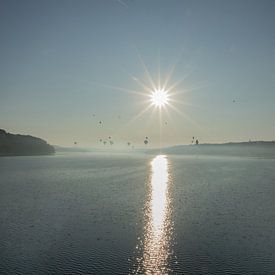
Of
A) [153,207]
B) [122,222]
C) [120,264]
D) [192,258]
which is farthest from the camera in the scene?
[153,207]

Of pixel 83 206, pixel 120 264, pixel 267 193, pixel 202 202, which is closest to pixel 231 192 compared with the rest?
pixel 267 193

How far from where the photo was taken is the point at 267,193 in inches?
1623

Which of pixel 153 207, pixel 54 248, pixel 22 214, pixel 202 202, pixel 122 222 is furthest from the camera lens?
pixel 202 202

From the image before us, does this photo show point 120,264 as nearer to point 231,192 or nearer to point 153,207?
point 153,207

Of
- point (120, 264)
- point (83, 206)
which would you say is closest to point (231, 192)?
point (83, 206)

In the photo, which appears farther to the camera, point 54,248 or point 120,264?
point 54,248

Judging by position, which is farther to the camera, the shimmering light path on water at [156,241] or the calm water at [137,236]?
the calm water at [137,236]

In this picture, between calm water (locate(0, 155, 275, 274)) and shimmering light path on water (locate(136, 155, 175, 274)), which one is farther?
calm water (locate(0, 155, 275, 274))

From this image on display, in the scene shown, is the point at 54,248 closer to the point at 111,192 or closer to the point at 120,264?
the point at 120,264

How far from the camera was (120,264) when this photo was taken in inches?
600

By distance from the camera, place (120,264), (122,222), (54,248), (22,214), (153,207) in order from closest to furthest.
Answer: (120,264), (54,248), (122,222), (22,214), (153,207)

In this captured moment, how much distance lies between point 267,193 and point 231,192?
4.97m

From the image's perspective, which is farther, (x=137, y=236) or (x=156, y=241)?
(x=137, y=236)

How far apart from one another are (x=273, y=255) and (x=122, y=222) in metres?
12.4
